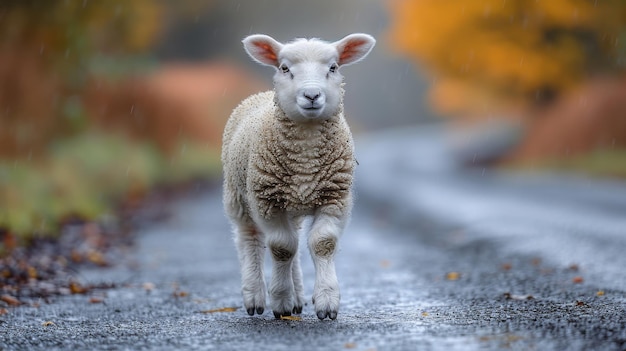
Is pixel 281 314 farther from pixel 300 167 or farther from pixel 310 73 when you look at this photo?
pixel 310 73

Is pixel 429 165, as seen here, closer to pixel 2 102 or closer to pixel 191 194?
pixel 191 194

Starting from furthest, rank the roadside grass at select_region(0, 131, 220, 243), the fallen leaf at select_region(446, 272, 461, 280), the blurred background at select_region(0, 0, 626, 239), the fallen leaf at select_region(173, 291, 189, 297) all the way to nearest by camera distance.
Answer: the blurred background at select_region(0, 0, 626, 239) < the roadside grass at select_region(0, 131, 220, 243) < the fallen leaf at select_region(446, 272, 461, 280) < the fallen leaf at select_region(173, 291, 189, 297)

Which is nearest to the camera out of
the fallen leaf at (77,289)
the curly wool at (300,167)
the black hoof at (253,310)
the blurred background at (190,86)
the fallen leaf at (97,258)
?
the curly wool at (300,167)

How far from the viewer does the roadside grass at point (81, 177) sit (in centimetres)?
1292

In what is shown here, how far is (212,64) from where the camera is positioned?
128 ft

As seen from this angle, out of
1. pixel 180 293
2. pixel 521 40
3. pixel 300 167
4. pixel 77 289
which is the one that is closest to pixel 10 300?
pixel 77 289

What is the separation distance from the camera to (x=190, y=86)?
1282 inches

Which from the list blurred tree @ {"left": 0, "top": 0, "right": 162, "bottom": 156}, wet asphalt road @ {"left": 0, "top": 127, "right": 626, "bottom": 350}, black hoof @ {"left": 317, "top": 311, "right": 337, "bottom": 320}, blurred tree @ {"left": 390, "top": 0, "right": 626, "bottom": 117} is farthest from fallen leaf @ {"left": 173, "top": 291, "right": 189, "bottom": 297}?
blurred tree @ {"left": 390, "top": 0, "right": 626, "bottom": 117}

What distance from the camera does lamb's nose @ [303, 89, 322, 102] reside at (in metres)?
6.29

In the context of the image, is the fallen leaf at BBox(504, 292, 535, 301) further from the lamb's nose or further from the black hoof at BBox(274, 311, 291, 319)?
the lamb's nose

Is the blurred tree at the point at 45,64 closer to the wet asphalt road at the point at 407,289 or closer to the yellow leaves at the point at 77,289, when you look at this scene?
the wet asphalt road at the point at 407,289

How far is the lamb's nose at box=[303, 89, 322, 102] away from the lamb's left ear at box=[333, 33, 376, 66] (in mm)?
620

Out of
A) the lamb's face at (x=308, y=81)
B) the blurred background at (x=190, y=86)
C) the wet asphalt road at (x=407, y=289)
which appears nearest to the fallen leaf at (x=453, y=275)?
the wet asphalt road at (x=407, y=289)

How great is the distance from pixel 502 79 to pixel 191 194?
10901mm
